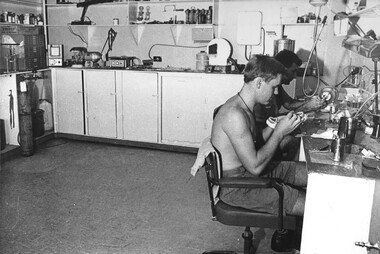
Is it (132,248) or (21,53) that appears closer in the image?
(132,248)

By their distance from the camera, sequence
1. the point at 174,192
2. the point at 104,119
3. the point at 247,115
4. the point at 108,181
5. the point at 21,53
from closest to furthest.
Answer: the point at 247,115 → the point at 174,192 → the point at 108,181 → the point at 21,53 → the point at 104,119

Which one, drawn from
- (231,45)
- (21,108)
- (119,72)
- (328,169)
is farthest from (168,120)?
(328,169)

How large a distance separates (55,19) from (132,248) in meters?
4.39

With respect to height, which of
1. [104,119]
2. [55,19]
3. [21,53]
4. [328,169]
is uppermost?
Answer: [55,19]

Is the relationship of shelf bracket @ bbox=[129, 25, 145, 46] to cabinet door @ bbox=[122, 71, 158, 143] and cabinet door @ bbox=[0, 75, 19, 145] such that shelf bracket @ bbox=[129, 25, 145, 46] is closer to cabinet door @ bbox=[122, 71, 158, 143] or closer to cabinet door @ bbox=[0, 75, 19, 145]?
cabinet door @ bbox=[122, 71, 158, 143]

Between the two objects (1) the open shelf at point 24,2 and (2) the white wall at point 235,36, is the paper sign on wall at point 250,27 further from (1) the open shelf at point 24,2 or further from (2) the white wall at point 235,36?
(1) the open shelf at point 24,2

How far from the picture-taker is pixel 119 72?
5000 millimetres

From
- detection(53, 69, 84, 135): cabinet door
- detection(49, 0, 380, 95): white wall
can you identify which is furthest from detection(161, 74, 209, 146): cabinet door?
detection(53, 69, 84, 135): cabinet door

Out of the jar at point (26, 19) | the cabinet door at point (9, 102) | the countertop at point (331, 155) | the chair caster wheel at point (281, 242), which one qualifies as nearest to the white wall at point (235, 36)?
the jar at point (26, 19)

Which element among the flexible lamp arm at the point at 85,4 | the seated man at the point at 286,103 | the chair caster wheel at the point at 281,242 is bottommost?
the chair caster wheel at the point at 281,242

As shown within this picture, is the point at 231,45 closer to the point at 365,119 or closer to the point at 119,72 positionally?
the point at 119,72

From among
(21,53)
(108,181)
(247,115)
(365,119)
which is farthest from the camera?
(21,53)

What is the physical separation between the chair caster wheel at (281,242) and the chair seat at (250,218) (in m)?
0.55

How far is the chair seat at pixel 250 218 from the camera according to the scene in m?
2.06
